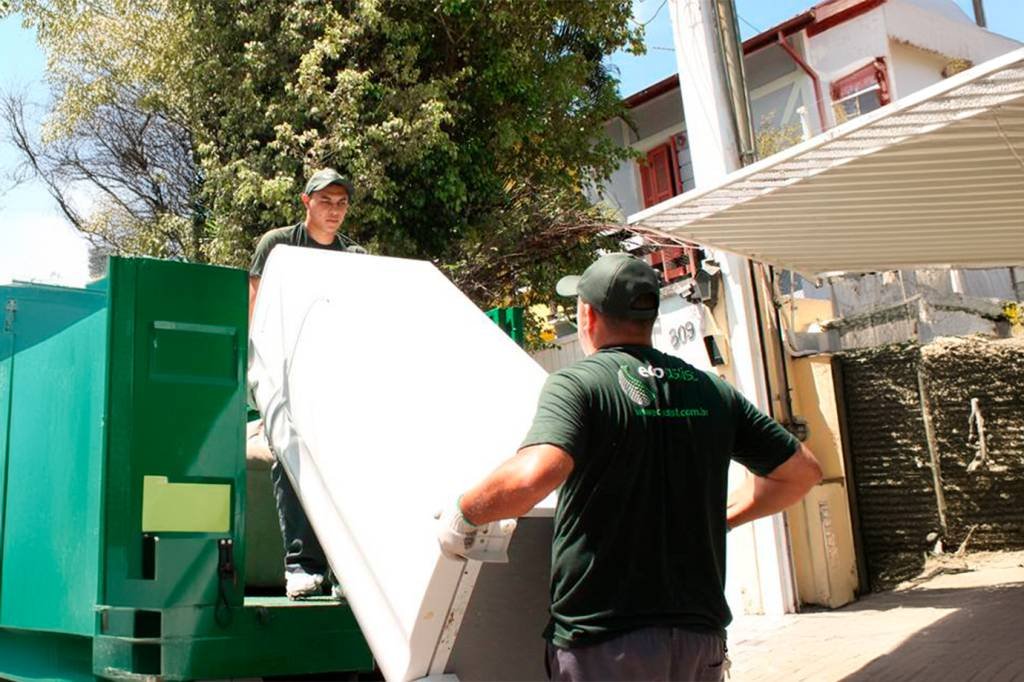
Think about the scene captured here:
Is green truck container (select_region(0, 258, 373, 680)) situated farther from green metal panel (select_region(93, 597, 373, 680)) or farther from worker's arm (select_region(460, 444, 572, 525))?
worker's arm (select_region(460, 444, 572, 525))

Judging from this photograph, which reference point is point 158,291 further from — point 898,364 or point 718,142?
point 898,364

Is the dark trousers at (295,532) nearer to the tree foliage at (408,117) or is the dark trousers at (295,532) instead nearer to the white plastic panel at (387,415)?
the white plastic panel at (387,415)

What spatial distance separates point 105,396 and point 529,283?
10.6m

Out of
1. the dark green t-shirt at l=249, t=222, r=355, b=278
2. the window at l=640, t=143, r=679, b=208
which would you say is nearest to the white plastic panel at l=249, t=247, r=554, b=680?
the dark green t-shirt at l=249, t=222, r=355, b=278

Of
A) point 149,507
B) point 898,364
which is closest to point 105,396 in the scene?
point 149,507

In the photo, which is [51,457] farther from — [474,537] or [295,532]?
[474,537]

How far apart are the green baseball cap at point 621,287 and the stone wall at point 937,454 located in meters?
6.47

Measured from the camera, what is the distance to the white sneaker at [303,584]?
11.6ft

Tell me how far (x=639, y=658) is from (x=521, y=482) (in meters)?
0.51

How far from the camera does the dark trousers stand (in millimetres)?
3578

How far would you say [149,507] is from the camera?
3.21m

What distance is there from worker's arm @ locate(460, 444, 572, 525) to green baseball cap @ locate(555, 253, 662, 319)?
0.49 metres

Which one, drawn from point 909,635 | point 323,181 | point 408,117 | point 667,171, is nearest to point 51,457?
point 323,181

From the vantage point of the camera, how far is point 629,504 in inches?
96.3
